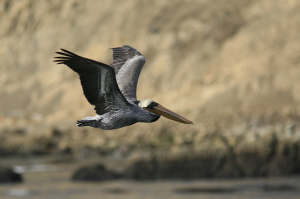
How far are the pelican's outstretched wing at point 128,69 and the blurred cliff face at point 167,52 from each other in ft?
104

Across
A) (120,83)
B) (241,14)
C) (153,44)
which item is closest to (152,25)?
(153,44)

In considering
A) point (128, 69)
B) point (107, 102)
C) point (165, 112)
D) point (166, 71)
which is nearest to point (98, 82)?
point (107, 102)

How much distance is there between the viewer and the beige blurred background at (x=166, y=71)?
4453 centimetres

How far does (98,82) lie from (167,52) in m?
47.0

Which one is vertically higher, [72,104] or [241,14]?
[241,14]

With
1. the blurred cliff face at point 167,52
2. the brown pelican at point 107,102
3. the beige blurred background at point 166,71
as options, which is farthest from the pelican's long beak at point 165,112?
the blurred cliff face at point 167,52

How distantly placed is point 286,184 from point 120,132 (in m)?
18.7

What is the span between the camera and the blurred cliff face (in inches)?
1860

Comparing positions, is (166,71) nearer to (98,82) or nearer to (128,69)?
(128,69)

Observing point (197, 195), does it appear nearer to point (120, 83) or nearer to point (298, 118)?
point (298, 118)

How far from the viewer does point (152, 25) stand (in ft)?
197

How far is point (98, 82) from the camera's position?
9398mm

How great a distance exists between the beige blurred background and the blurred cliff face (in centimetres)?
10

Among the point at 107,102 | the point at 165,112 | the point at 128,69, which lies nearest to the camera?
the point at 107,102
